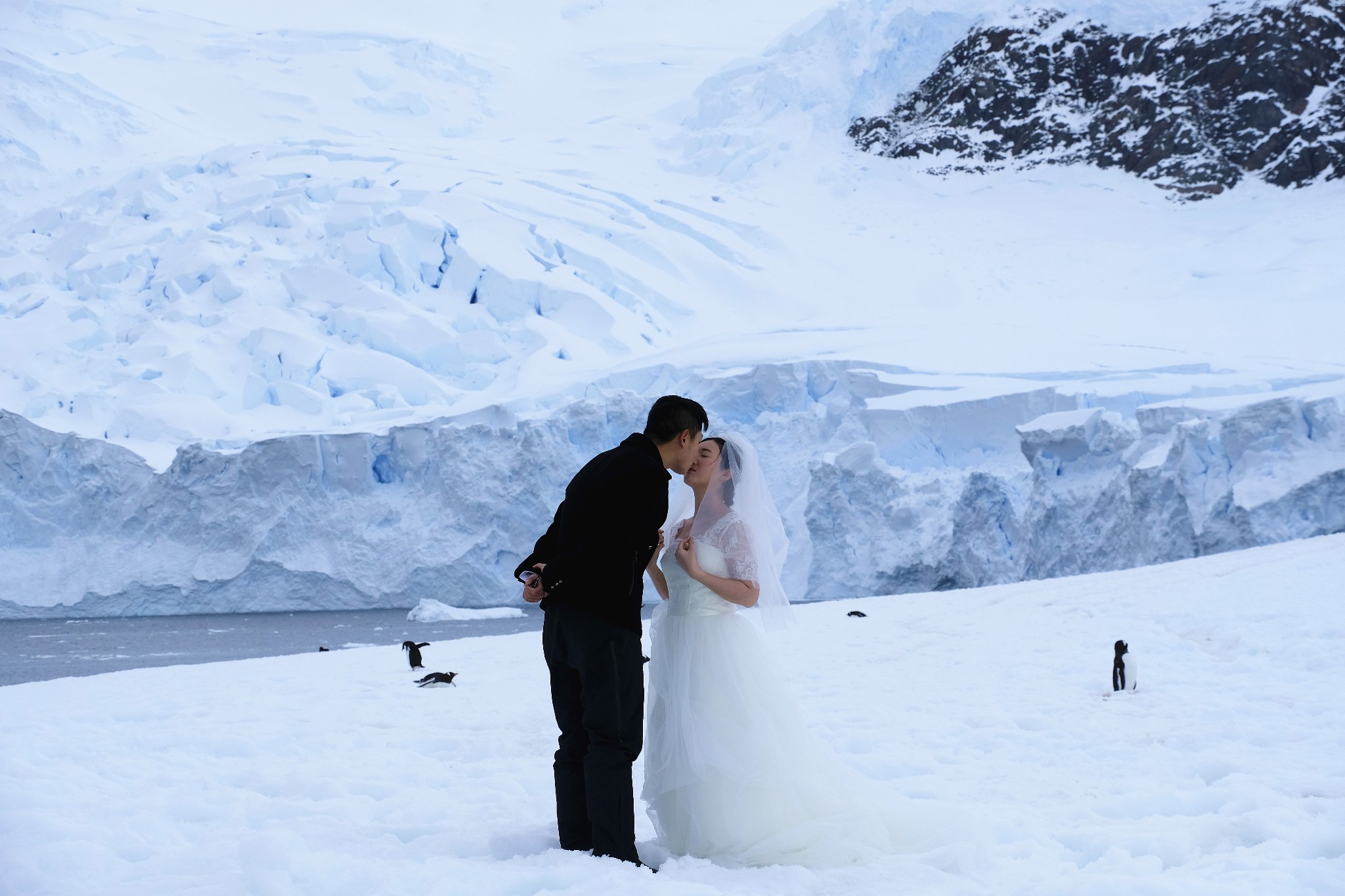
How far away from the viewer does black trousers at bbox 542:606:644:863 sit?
3.08 m

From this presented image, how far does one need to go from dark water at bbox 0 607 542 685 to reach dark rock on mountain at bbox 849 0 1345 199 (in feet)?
96.0

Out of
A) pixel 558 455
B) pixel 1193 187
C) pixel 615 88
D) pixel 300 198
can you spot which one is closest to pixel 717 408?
pixel 558 455

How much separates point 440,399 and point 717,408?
7.34m

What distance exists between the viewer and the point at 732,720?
132 inches

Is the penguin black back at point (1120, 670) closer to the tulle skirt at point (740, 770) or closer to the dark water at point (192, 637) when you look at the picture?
the tulle skirt at point (740, 770)

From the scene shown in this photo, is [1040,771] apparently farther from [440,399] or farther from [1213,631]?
[440,399]

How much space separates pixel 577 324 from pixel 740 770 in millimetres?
28116

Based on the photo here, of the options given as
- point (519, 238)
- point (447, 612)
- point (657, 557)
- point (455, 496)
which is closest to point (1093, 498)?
point (447, 612)

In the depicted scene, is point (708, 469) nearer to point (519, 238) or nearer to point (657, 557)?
point (657, 557)

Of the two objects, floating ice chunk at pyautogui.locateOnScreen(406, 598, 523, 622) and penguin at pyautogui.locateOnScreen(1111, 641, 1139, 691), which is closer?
penguin at pyautogui.locateOnScreen(1111, 641, 1139, 691)

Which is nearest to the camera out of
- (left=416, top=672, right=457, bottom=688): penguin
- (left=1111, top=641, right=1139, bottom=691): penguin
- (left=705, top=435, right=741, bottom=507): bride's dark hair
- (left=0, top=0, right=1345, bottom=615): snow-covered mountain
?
(left=705, top=435, right=741, bottom=507): bride's dark hair

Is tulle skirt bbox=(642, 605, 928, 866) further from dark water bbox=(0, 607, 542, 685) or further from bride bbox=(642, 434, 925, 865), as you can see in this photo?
dark water bbox=(0, 607, 542, 685)

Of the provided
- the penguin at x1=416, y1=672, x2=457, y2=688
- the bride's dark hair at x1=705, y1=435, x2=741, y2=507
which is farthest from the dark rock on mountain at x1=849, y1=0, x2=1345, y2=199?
the bride's dark hair at x1=705, y1=435, x2=741, y2=507

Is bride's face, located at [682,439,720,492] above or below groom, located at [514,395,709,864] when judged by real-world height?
above
